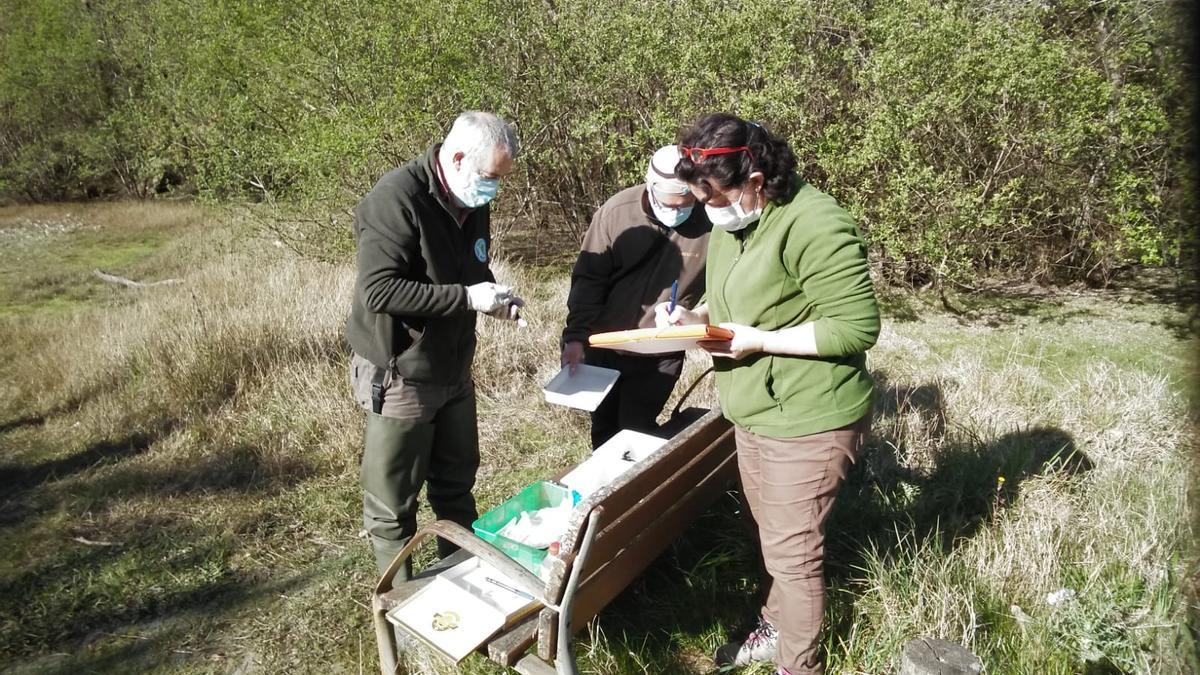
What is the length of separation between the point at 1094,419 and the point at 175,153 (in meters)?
20.4

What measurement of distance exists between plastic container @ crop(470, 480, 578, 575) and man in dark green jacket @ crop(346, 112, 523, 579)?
43 cm

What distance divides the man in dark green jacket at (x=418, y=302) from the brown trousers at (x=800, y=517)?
1045 millimetres

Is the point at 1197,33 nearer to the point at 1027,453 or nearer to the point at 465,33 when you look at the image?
the point at 1027,453

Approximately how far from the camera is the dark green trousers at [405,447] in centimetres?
264

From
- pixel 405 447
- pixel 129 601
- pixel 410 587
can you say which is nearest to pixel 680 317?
pixel 405 447

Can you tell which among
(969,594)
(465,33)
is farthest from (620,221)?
(465,33)

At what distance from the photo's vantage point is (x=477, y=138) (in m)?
2.50

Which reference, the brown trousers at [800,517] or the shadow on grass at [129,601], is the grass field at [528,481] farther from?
the brown trousers at [800,517]

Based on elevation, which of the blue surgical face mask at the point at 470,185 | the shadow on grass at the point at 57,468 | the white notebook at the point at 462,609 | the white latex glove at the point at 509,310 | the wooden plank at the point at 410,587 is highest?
the blue surgical face mask at the point at 470,185

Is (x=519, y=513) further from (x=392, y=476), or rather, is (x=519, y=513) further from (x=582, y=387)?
(x=582, y=387)

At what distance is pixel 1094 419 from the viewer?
13.1ft

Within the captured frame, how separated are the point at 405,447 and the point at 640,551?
3.07 feet

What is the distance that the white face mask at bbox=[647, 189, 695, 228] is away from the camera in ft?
10.0

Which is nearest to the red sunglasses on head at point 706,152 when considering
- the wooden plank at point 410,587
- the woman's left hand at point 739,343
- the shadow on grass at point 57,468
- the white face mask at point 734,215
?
the white face mask at point 734,215
